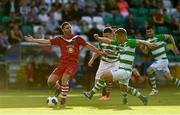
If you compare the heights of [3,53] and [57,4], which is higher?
[57,4]

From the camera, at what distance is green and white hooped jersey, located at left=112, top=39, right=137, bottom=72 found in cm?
1495

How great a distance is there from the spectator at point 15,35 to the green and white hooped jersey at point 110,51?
780 cm

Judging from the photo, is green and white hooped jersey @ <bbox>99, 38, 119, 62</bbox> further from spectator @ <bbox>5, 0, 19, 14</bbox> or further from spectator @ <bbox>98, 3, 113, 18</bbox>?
spectator @ <bbox>98, 3, 113, 18</bbox>

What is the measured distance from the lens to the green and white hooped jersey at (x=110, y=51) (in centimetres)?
1636

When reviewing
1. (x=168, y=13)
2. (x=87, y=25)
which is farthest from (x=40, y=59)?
(x=168, y=13)

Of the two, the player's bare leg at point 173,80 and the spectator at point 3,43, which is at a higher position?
the spectator at point 3,43

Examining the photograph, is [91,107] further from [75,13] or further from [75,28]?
[75,13]

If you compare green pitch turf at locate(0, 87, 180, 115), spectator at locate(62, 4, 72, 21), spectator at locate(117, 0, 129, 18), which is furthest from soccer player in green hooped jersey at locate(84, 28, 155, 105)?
spectator at locate(117, 0, 129, 18)

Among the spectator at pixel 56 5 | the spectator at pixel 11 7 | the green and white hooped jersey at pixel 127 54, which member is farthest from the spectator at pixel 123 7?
the green and white hooped jersey at pixel 127 54

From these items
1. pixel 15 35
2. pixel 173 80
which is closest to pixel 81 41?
pixel 173 80

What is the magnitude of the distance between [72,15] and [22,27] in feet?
7.54

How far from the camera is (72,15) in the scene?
84.9 feet

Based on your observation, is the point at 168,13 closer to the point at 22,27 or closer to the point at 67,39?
the point at 22,27

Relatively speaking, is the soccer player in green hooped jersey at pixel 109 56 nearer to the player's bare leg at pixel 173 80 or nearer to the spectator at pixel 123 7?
the player's bare leg at pixel 173 80
